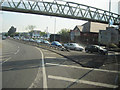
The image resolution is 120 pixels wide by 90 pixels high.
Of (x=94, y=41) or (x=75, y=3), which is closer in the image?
(x=75, y=3)

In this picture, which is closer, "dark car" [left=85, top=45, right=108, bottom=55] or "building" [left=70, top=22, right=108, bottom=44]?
"dark car" [left=85, top=45, right=108, bottom=55]

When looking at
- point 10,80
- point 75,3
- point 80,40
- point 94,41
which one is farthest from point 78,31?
point 10,80

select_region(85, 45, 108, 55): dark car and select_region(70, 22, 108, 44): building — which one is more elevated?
select_region(70, 22, 108, 44): building

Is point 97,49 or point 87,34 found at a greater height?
point 87,34

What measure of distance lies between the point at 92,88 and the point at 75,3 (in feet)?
89.4

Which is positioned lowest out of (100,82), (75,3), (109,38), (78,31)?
(100,82)

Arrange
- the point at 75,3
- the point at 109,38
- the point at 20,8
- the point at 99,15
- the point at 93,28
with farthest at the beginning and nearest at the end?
the point at 93,28
the point at 99,15
the point at 75,3
the point at 20,8
the point at 109,38

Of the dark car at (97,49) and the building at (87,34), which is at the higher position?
the building at (87,34)

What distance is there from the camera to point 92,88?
5840mm

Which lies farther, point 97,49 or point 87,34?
point 87,34

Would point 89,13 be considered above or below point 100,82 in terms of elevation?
above

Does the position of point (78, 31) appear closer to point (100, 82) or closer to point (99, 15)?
point (99, 15)

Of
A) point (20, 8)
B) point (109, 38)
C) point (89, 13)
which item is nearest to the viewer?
point (109, 38)

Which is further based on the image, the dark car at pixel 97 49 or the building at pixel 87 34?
the building at pixel 87 34
